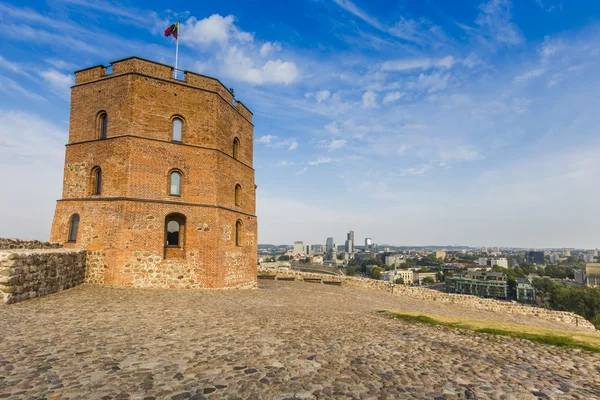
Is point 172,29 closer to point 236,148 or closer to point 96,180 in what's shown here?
point 236,148

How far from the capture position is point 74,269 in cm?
1314

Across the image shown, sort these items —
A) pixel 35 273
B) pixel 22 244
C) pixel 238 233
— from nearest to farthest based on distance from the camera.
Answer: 1. pixel 35 273
2. pixel 22 244
3. pixel 238 233

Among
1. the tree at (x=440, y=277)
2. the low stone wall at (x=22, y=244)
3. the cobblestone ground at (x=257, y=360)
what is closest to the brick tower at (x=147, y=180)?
the low stone wall at (x=22, y=244)

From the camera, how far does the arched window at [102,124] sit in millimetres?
15711

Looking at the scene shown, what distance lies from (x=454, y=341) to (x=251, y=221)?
14.6 m

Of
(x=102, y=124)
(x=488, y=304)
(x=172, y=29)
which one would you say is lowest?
(x=488, y=304)

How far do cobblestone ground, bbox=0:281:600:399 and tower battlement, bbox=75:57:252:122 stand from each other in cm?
1134

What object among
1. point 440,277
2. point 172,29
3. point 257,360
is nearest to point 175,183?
point 172,29

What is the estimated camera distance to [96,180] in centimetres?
1559

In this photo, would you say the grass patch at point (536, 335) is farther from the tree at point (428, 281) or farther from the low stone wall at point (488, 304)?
the tree at point (428, 281)

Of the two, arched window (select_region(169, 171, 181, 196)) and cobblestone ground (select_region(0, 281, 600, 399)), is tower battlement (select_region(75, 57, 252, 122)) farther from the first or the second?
cobblestone ground (select_region(0, 281, 600, 399))

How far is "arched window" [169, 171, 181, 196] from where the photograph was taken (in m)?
15.7

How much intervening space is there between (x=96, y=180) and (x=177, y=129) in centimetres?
469

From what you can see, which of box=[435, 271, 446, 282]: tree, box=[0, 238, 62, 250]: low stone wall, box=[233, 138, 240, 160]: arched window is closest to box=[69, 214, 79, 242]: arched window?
box=[0, 238, 62, 250]: low stone wall
